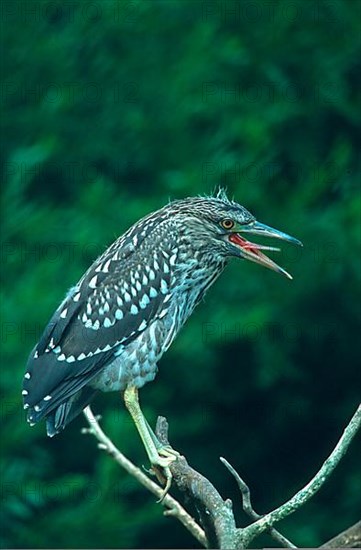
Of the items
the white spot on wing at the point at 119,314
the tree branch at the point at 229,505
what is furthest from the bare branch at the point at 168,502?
the white spot on wing at the point at 119,314

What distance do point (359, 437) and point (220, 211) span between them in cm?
248

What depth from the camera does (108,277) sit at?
2.98m

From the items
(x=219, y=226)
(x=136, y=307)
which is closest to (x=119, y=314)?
(x=136, y=307)

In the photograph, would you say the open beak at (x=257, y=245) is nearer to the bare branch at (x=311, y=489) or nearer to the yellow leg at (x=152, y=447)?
the yellow leg at (x=152, y=447)

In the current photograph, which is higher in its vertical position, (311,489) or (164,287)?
(164,287)

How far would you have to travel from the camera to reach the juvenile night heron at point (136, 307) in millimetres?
2838

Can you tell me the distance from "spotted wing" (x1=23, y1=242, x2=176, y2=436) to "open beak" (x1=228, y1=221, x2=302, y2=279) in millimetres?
166

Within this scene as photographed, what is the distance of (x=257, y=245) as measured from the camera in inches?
108

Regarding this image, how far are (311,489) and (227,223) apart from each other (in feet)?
3.05

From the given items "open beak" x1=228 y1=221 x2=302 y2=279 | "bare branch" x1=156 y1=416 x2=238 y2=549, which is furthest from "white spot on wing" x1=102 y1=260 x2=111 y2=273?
"bare branch" x1=156 y1=416 x2=238 y2=549

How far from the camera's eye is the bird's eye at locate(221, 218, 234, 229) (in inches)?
112

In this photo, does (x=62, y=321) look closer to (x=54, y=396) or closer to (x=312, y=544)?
(x=54, y=396)

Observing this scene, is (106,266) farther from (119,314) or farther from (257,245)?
(257,245)

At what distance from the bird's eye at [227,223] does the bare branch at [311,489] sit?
86 cm
